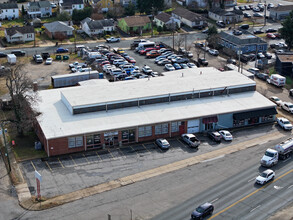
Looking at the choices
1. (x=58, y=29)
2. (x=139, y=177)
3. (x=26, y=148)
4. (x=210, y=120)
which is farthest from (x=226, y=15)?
(x=139, y=177)

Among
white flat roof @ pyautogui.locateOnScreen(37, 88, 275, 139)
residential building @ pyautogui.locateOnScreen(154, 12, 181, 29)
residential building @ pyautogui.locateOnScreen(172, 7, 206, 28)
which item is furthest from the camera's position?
residential building @ pyautogui.locateOnScreen(172, 7, 206, 28)

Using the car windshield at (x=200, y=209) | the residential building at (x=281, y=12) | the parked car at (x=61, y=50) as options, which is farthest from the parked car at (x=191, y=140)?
the residential building at (x=281, y=12)

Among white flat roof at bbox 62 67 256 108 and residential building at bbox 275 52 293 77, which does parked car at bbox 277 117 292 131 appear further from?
residential building at bbox 275 52 293 77

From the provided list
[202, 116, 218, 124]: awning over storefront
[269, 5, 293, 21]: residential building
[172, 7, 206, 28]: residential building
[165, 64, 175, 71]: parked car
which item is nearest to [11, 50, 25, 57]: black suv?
[165, 64, 175, 71]: parked car

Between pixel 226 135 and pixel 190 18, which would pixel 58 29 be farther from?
pixel 226 135

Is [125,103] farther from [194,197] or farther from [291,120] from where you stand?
[291,120]

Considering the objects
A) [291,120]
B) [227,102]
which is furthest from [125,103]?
[291,120]
